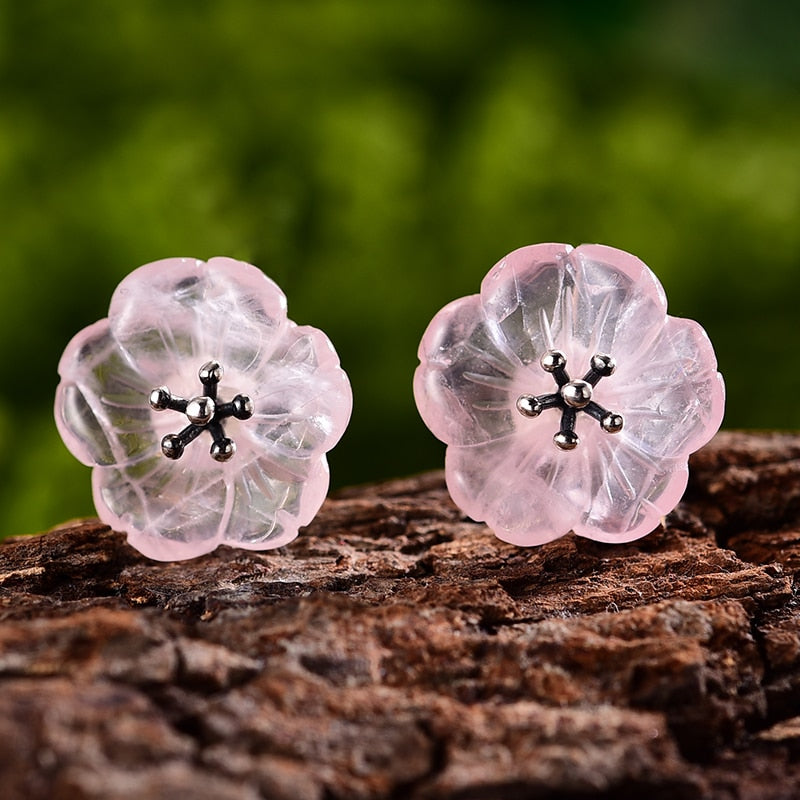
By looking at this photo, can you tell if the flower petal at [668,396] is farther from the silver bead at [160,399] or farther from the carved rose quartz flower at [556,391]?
the silver bead at [160,399]

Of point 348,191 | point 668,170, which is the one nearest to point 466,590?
point 348,191

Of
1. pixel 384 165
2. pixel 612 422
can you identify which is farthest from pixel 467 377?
pixel 384 165

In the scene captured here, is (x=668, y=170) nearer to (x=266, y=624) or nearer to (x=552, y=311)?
(x=552, y=311)

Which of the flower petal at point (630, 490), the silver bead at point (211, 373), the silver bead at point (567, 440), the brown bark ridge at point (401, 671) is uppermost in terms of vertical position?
the silver bead at point (211, 373)

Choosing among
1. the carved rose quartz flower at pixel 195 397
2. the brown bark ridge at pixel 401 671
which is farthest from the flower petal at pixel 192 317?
the brown bark ridge at pixel 401 671

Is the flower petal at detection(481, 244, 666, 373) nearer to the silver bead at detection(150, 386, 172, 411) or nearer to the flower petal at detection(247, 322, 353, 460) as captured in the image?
the flower petal at detection(247, 322, 353, 460)

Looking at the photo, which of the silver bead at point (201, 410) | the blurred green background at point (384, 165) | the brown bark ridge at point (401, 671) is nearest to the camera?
the brown bark ridge at point (401, 671)
